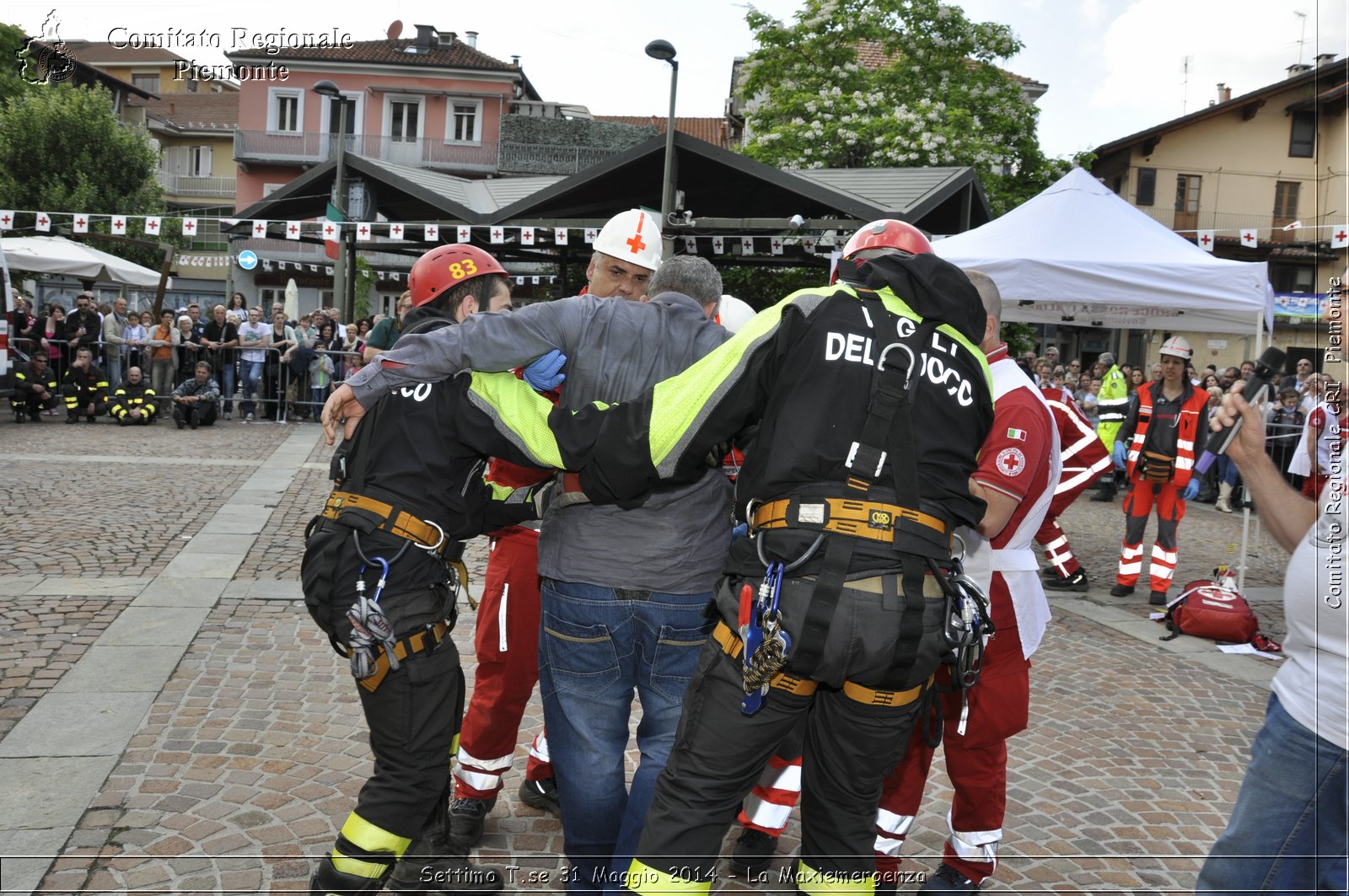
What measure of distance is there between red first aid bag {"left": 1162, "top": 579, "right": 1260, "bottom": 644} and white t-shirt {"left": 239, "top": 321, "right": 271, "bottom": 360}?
15027mm

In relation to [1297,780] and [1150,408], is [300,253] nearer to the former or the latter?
[1150,408]

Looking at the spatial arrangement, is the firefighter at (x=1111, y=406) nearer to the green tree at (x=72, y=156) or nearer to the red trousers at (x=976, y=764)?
the red trousers at (x=976, y=764)

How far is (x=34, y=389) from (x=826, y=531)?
16900mm

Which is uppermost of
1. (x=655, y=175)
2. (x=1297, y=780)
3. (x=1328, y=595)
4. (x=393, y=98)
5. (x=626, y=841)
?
(x=393, y=98)

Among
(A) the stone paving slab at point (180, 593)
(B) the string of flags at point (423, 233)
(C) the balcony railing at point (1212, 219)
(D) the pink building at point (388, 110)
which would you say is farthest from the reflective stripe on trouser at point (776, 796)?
(C) the balcony railing at point (1212, 219)

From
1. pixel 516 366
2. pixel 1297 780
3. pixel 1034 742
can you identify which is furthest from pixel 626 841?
pixel 1034 742

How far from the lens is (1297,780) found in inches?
85.2

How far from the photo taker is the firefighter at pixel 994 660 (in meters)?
3.39

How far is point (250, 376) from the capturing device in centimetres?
1797

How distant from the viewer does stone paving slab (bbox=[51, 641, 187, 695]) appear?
16.2 ft

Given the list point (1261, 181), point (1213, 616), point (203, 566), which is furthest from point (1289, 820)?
point (1261, 181)

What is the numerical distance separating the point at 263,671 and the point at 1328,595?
16.0ft

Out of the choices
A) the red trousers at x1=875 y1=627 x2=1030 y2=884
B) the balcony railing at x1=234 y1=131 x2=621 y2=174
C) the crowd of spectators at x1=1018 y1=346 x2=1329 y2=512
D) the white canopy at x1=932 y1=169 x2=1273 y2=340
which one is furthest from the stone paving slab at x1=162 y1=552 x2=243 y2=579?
the balcony railing at x1=234 y1=131 x2=621 y2=174

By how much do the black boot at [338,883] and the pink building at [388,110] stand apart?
946 inches
